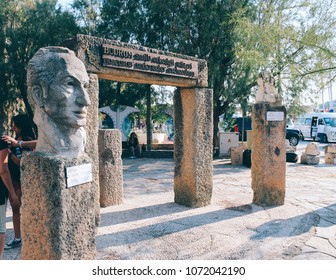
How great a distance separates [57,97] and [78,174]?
2.16 ft

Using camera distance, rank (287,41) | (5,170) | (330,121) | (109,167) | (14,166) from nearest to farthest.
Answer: (5,170) < (14,166) < (109,167) < (287,41) < (330,121)

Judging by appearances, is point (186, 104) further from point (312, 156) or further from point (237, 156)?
point (312, 156)

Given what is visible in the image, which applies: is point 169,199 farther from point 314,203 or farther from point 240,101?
point 240,101

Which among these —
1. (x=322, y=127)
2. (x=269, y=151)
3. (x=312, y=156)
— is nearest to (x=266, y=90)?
(x=269, y=151)

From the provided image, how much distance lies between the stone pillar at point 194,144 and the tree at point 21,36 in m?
9.48

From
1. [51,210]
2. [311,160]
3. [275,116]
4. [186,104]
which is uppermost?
[186,104]

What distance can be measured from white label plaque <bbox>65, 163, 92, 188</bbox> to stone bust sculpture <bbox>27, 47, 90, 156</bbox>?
0.46 feet

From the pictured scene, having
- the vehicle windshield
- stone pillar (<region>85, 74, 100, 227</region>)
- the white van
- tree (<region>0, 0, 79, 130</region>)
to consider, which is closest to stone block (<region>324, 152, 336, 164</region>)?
the white van

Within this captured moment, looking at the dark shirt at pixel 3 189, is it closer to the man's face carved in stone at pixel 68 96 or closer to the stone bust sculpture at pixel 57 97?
the stone bust sculpture at pixel 57 97

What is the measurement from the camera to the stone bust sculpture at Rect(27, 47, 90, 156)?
2.68 meters

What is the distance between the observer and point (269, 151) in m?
5.68

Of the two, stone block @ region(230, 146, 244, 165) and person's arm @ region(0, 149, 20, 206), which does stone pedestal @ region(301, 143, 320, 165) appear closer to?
stone block @ region(230, 146, 244, 165)

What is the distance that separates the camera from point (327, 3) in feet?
32.6
